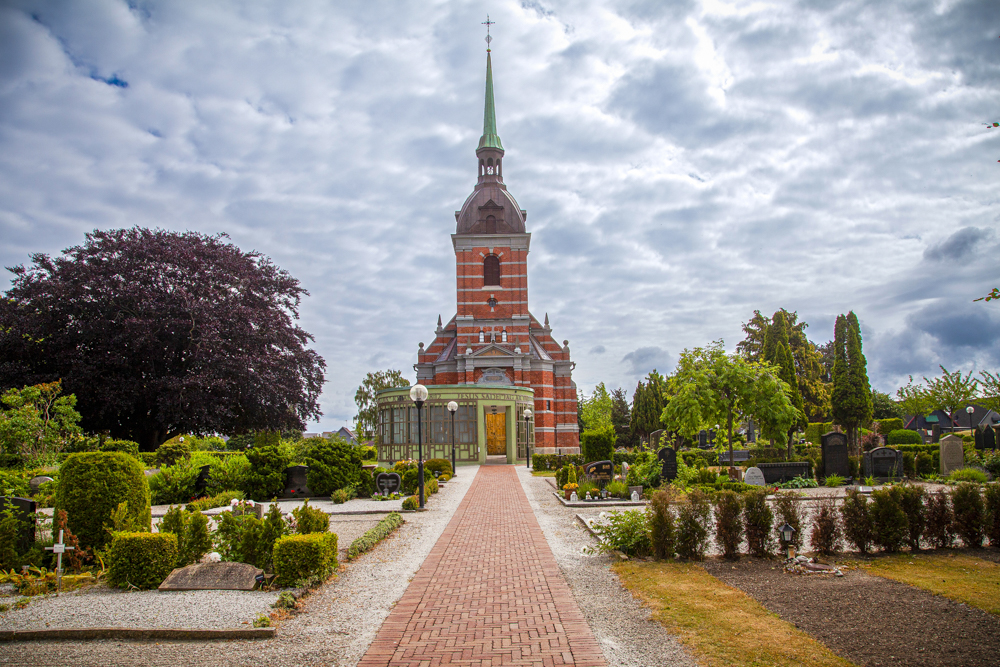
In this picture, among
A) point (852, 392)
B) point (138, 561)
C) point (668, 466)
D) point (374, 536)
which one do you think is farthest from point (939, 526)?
point (852, 392)

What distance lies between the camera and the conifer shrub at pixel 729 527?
28.2 feet

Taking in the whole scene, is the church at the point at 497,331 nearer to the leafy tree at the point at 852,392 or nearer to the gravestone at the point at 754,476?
the leafy tree at the point at 852,392

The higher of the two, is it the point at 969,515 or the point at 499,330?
the point at 499,330

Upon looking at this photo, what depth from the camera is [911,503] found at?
900 cm

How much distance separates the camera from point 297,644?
551 centimetres

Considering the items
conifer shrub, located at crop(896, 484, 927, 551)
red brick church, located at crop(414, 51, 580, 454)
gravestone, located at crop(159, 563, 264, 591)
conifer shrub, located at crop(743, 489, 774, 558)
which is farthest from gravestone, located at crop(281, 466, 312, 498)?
red brick church, located at crop(414, 51, 580, 454)

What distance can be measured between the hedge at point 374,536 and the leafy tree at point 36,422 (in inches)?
598

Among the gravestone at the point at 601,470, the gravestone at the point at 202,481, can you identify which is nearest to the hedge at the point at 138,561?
the gravestone at the point at 202,481

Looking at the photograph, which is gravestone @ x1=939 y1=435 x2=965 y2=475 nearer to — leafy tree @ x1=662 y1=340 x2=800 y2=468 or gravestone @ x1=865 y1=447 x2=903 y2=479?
gravestone @ x1=865 y1=447 x2=903 y2=479

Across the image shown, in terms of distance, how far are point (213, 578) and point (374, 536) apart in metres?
3.40

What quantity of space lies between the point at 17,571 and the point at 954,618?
35.5 ft

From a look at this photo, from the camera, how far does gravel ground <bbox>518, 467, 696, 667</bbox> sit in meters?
5.08

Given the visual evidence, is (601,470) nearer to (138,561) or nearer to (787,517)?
(787,517)

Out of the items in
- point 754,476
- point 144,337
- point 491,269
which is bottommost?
point 754,476
